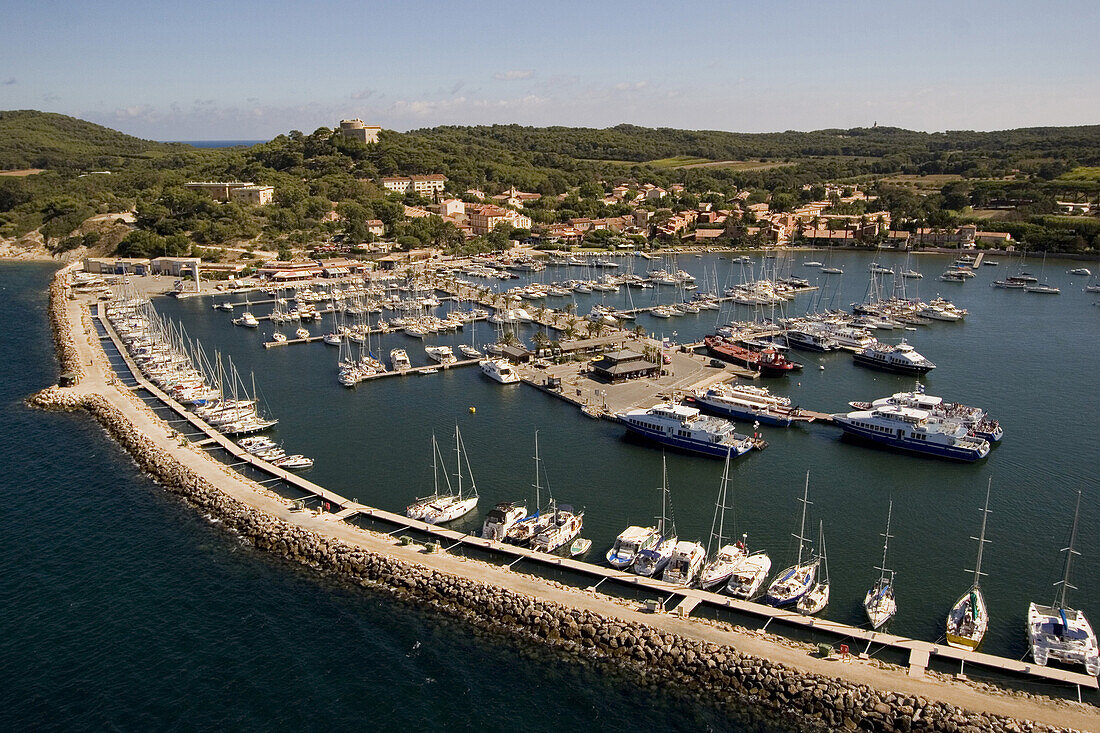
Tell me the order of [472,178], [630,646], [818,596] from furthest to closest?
[472,178], [818,596], [630,646]

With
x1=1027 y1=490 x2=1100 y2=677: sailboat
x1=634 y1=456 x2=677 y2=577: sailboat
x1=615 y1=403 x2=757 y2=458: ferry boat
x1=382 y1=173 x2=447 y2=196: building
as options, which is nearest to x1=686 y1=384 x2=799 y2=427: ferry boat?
x1=615 y1=403 x2=757 y2=458: ferry boat

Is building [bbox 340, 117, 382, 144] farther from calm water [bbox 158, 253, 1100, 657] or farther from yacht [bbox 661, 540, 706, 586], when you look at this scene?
yacht [bbox 661, 540, 706, 586]

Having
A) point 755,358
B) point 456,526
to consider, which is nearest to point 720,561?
point 456,526

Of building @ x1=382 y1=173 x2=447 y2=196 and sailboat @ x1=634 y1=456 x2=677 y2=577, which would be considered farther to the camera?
building @ x1=382 y1=173 x2=447 y2=196

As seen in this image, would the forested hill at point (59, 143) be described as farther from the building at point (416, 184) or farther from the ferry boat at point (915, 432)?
the ferry boat at point (915, 432)

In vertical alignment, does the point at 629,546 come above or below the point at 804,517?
above

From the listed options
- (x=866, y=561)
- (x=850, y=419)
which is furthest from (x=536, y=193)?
(x=866, y=561)

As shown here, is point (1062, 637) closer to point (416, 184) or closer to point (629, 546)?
point (629, 546)
